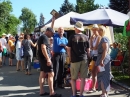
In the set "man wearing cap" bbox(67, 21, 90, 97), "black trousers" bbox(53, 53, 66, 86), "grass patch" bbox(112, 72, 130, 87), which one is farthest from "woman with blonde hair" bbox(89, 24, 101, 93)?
"grass patch" bbox(112, 72, 130, 87)

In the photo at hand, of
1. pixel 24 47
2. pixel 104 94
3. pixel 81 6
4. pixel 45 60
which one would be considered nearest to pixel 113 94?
pixel 104 94

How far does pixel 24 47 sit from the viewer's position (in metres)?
10.8

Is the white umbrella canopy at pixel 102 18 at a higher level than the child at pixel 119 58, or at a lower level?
higher

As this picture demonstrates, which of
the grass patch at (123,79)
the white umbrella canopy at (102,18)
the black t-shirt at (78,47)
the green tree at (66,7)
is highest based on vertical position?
the green tree at (66,7)

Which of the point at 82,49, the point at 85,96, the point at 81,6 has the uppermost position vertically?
the point at 81,6

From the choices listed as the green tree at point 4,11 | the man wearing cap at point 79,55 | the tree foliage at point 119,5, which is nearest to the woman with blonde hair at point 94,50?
the man wearing cap at point 79,55

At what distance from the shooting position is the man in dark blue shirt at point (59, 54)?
25.3 feet

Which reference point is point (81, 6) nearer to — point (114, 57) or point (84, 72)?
point (114, 57)

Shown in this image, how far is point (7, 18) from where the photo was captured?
190ft

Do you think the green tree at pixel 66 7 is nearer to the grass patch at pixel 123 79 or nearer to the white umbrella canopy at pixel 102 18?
the grass patch at pixel 123 79

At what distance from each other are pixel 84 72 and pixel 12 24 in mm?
54877

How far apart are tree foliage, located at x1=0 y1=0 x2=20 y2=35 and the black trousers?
150 ft

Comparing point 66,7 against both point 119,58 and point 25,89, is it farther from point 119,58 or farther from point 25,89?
point 25,89

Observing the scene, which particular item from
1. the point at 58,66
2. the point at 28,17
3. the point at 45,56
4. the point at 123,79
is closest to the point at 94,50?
the point at 58,66
